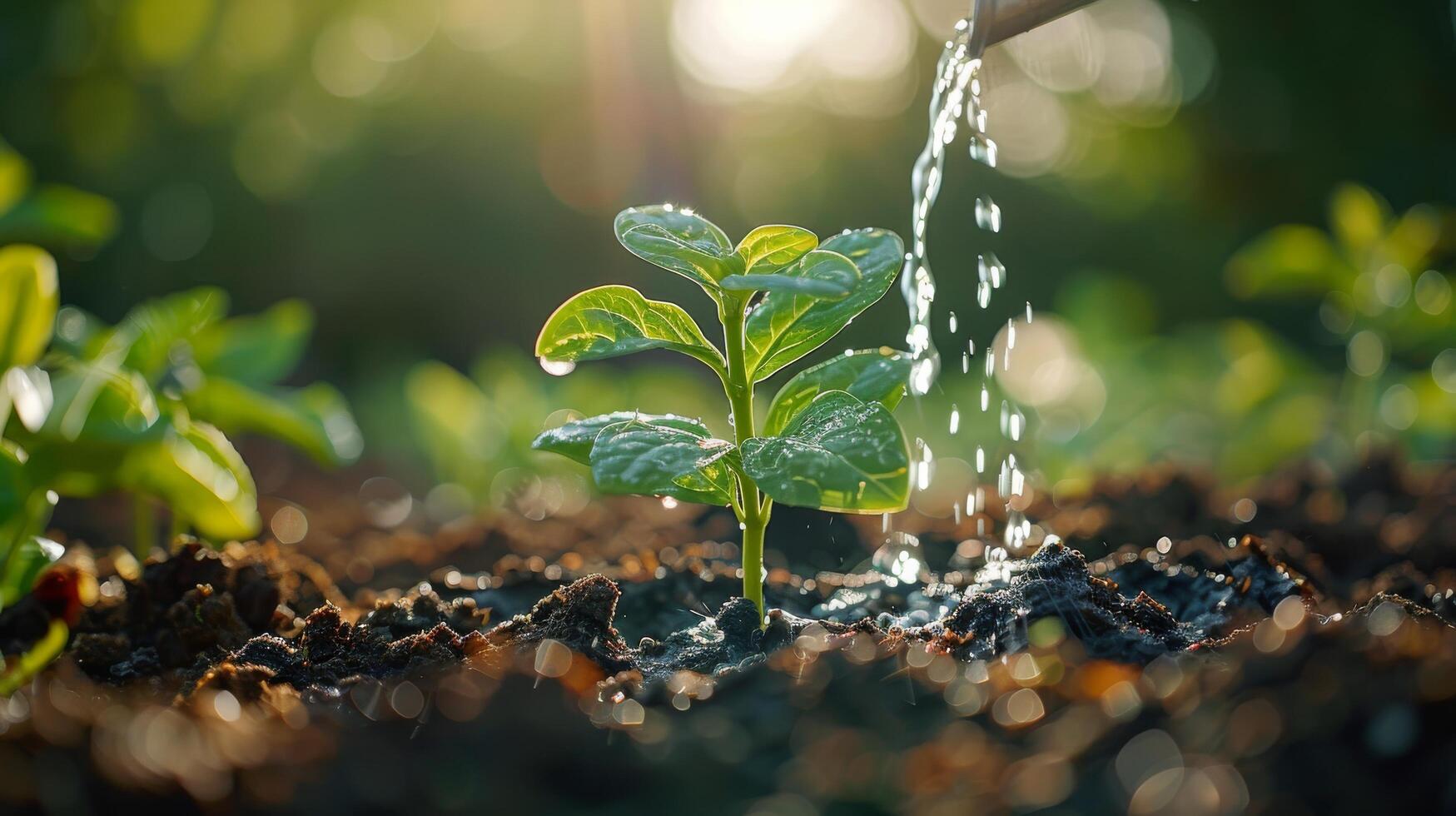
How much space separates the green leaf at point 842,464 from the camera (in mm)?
922

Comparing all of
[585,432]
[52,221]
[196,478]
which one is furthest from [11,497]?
[52,221]

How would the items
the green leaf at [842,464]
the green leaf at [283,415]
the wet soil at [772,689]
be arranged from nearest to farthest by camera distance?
1. the wet soil at [772,689]
2. the green leaf at [842,464]
3. the green leaf at [283,415]

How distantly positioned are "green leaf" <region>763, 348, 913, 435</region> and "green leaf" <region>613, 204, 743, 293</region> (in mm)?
147

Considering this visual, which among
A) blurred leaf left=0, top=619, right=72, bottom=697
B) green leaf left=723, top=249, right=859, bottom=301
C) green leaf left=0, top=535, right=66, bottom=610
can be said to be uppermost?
green leaf left=723, top=249, right=859, bottom=301

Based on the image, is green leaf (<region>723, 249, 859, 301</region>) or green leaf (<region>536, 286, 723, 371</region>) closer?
green leaf (<region>723, 249, 859, 301</region>)

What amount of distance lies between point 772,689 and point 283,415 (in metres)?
1.15

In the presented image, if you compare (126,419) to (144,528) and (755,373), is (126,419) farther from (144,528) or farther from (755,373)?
(755,373)

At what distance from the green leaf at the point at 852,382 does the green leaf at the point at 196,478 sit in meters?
0.73

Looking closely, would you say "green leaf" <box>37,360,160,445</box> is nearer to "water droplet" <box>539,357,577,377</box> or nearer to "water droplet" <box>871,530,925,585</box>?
"water droplet" <box>539,357,577,377</box>

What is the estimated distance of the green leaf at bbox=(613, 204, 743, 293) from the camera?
1.03m

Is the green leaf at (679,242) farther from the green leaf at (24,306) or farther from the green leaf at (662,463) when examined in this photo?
the green leaf at (24,306)

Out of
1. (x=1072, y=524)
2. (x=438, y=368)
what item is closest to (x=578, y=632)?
(x=1072, y=524)

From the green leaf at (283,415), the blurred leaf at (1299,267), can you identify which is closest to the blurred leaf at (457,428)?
the green leaf at (283,415)

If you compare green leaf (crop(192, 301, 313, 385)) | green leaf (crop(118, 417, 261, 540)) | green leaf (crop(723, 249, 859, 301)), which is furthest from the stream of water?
green leaf (crop(192, 301, 313, 385))
